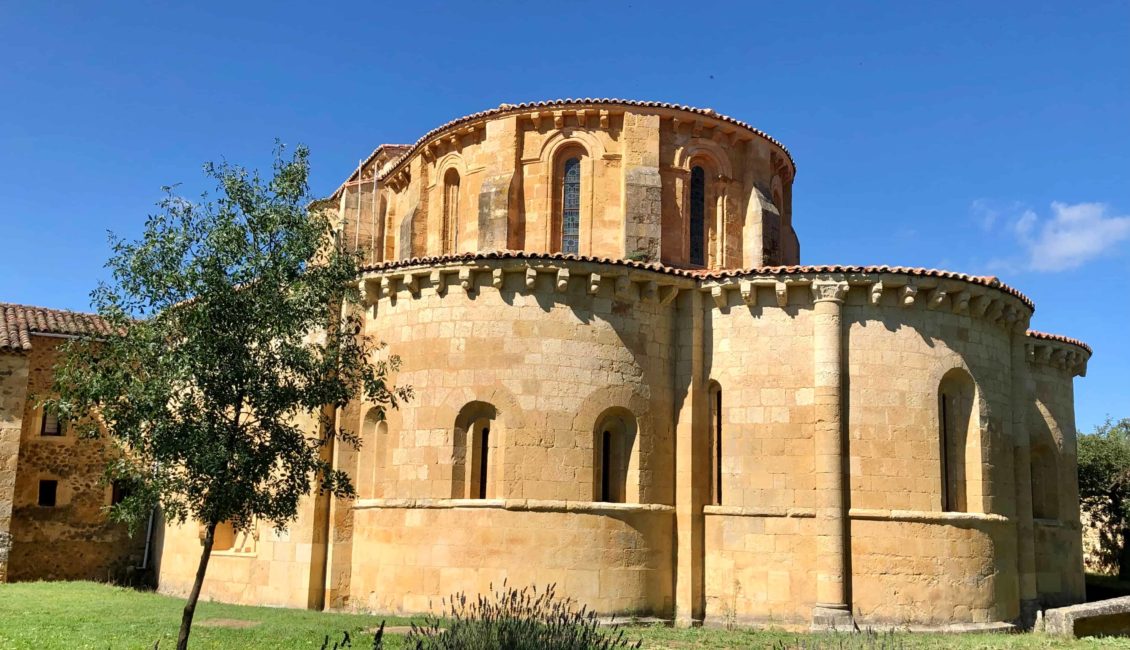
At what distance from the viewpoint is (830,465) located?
17172mm

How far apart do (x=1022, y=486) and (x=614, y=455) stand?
8.90 meters

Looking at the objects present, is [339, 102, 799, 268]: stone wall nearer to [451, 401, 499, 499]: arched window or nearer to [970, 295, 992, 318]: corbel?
[451, 401, 499, 499]: arched window

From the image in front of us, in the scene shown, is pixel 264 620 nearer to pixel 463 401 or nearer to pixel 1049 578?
pixel 463 401

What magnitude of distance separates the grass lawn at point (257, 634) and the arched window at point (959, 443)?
2519mm

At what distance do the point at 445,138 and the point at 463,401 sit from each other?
25.6 ft

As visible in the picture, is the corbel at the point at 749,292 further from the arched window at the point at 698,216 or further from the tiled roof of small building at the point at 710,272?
the arched window at the point at 698,216

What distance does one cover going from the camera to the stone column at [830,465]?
54.9 ft

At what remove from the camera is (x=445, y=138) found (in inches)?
898

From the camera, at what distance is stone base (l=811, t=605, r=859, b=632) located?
54.0 ft

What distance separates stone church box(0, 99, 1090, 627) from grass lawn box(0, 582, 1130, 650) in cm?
95

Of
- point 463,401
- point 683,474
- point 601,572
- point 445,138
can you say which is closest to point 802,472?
point 683,474

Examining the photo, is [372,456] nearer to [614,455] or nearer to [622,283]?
[614,455]

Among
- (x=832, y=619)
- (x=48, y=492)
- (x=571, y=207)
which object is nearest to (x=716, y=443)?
(x=832, y=619)

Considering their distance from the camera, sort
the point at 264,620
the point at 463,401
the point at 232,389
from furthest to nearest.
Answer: the point at 463,401, the point at 264,620, the point at 232,389
